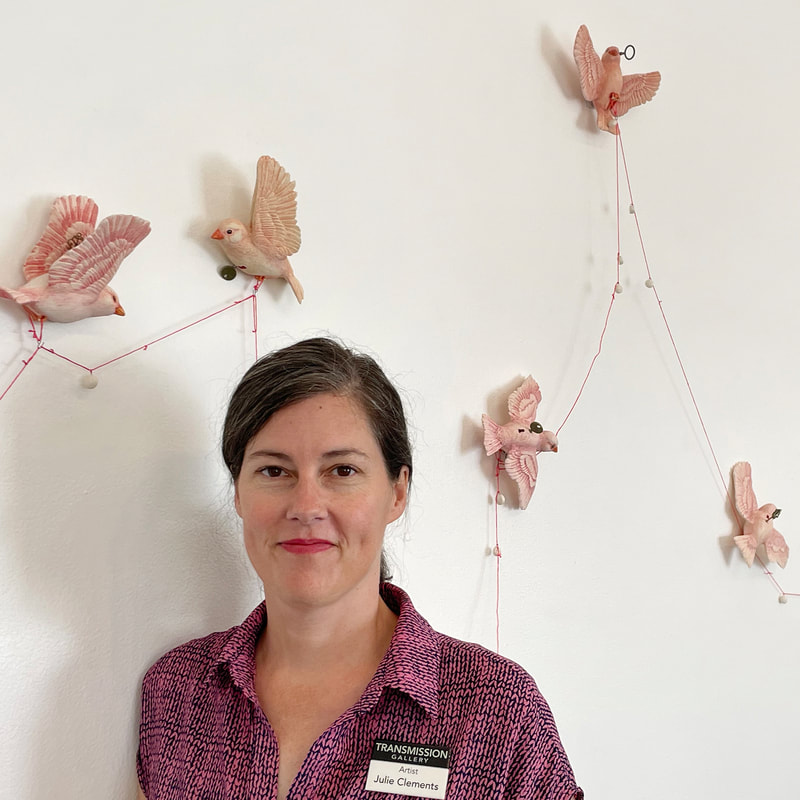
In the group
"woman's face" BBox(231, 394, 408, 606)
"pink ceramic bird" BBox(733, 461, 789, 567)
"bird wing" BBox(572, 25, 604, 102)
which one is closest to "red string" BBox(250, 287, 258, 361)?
"woman's face" BBox(231, 394, 408, 606)

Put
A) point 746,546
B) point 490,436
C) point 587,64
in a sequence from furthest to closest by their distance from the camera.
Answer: point 746,546, point 587,64, point 490,436

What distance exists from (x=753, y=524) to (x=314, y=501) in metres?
1.13

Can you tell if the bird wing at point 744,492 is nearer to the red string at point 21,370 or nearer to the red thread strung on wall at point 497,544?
the red thread strung on wall at point 497,544

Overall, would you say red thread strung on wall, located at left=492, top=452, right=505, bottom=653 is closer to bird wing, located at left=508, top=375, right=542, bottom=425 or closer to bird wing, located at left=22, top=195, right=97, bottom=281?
bird wing, located at left=508, top=375, right=542, bottom=425

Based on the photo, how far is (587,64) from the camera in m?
1.71

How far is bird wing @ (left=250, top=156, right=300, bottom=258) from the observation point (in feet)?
4.14

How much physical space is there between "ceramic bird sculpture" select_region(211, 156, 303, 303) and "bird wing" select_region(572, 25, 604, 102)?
718 mm

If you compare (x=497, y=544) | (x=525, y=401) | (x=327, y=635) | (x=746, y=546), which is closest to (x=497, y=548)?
(x=497, y=544)

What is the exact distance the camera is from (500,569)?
1576 mm

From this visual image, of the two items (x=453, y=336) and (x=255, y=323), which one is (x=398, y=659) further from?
(x=453, y=336)

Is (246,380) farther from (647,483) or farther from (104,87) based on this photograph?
(647,483)

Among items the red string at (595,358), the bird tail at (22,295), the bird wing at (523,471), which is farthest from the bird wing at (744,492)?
the bird tail at (22,295)

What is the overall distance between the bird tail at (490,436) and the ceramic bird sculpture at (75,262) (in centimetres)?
65

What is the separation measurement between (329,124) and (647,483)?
903 millimetres
